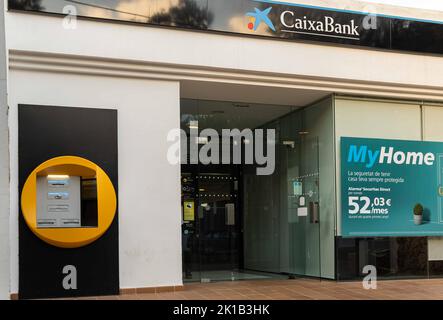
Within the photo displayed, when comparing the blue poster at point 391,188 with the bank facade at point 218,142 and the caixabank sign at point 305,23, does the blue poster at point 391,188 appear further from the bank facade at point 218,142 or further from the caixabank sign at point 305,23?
the caixabank sign at point 305,23

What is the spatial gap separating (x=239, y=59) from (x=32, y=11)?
3.32m

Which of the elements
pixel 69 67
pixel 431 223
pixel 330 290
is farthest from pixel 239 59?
pixel 431 223

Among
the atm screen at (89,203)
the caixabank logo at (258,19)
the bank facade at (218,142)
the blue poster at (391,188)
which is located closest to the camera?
the bank facade at (218,142)

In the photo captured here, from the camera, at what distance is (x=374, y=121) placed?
416 inches

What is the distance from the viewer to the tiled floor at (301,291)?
8.34m

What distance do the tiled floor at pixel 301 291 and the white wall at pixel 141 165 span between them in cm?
57

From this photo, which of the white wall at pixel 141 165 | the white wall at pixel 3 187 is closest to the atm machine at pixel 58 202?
the white wall at pixel 141 165

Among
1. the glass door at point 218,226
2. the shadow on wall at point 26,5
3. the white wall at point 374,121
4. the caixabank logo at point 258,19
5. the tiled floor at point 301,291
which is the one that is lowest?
the tiled floor at point 301,291

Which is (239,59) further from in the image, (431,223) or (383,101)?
(431,223)

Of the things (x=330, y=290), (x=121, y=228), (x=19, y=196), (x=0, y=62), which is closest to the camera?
(x=0, y=62)

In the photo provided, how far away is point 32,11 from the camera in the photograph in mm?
8172

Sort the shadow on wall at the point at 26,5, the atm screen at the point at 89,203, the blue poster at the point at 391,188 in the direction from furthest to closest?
1. the blue poster at the point at 391,188
2. the atm screen at the point at 89,203
3. the shadow on wall at the point at 26,5

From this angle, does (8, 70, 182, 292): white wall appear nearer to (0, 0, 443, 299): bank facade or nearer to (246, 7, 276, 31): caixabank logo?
(0, 0, 443, 299): bank facade

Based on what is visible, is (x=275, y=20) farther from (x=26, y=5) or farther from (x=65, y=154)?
(x=65, y=154)
